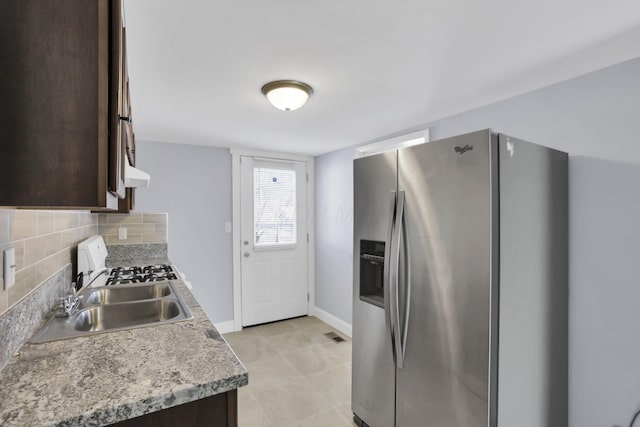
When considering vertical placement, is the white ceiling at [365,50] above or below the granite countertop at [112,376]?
above

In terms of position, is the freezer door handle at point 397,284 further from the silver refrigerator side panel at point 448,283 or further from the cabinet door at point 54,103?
the cabinet door at point 54,103

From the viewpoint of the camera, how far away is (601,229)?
5.70 feet

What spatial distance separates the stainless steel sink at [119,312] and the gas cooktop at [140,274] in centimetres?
11

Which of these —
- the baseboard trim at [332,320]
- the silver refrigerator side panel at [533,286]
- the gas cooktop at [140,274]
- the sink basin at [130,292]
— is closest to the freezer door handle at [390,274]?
the silver refrigerator side panel at [533,286]

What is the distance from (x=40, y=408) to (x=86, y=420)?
12 centimetres

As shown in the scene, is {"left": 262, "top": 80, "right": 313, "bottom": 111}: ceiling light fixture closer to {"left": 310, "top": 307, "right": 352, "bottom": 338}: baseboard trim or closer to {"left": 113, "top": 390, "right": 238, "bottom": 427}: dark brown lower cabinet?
{"left": 113, "top": 390, "right": 238, "bottom": 427}: dark brown lower cabinet

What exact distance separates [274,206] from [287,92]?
2299mm

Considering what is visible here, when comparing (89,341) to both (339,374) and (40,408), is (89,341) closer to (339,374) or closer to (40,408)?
(40,408)

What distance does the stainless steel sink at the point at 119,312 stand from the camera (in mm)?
1193

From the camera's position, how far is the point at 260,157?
13.0ft

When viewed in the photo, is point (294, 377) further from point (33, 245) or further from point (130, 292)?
point (33, 245)

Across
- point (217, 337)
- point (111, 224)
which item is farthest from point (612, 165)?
point (111, 224)

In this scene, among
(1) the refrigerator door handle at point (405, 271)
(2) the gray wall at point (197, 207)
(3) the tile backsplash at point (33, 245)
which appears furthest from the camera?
(2) the gray wall at point (197, 207)

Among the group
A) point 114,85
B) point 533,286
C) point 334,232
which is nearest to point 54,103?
point 114,85
